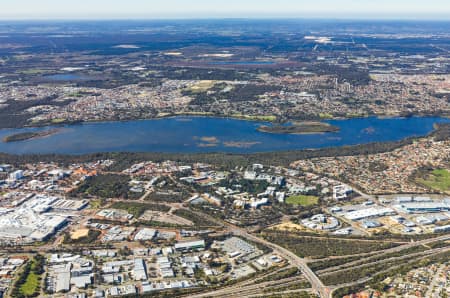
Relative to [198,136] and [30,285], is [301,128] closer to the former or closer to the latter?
[198,136]

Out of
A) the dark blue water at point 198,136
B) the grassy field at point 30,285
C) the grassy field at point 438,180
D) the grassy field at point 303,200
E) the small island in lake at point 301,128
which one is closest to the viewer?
the grassy field at point 30,285

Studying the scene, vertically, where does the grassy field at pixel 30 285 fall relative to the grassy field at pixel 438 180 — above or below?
below

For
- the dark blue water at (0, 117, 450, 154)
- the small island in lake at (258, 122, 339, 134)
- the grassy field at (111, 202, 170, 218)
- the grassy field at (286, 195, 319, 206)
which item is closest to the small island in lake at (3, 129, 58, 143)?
the dark blue water at (0, 117, 450, 154)

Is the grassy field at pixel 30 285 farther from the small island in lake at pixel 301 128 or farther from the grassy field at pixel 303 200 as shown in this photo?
the small island in lake at pixel 301 128

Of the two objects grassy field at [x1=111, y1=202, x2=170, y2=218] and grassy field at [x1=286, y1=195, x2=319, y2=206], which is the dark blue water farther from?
grassy field at [x1=111, y1=202, x2=170, y2=218]

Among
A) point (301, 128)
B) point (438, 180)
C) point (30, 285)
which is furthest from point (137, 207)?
point (301, 128)

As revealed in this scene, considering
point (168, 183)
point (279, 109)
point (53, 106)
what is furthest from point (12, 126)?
point (279, 109)

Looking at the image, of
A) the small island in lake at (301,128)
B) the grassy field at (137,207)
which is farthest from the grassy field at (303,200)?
the small island in lake at (301,128)
